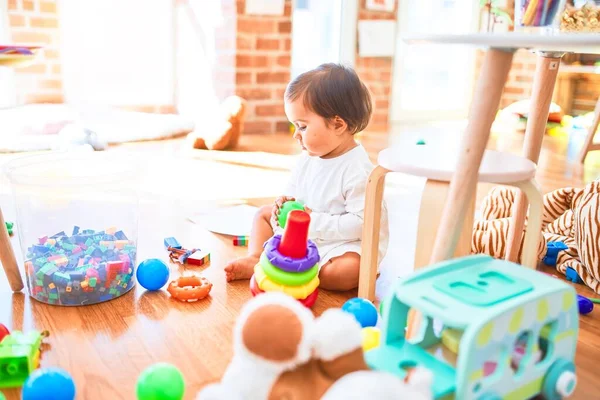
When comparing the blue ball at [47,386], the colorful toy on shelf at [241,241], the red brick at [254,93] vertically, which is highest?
the red brick at [254,93]

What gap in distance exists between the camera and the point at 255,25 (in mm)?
2982

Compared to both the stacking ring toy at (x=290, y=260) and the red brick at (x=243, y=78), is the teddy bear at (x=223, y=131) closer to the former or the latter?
the red brick at (x=243, y=78)

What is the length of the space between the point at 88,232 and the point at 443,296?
2.52 ft

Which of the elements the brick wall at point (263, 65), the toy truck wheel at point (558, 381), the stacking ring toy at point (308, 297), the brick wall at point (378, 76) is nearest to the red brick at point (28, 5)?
the brick wall at point (263, 65)

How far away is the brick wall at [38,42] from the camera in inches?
122

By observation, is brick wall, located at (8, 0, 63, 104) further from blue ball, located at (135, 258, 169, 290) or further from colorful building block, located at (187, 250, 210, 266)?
blue ball, located at (135, 258, 169, 290)

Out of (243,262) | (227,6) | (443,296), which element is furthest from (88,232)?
(227,6)

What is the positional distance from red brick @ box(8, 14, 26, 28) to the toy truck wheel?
309 cm

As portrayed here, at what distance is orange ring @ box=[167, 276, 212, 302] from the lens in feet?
3.72

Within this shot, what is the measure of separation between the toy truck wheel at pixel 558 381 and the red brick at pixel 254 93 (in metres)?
2.44

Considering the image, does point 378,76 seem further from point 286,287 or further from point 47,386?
point 47,386

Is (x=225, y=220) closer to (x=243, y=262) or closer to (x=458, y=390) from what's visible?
(x=243, y=262)

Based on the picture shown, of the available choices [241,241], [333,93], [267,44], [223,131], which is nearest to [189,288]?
[241,241]

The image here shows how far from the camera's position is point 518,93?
407 cm
